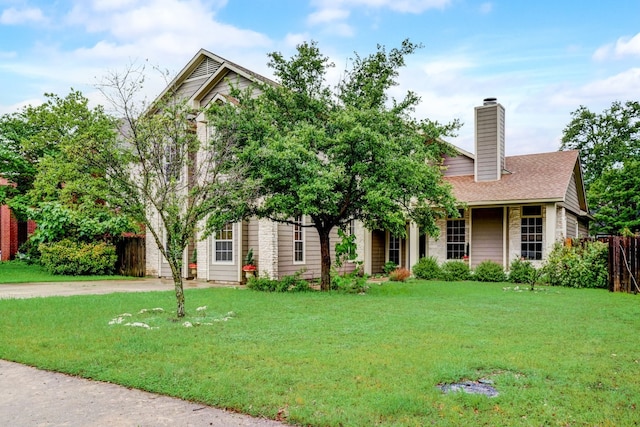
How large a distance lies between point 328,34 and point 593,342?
390 inches

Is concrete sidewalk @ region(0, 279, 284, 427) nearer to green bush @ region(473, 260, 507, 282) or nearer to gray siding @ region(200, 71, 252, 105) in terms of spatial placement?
gray siding @ region(200, 71, 252, 105)

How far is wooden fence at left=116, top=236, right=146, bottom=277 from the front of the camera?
19.2 meters

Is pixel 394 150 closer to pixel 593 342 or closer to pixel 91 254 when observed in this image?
pixel 593 342

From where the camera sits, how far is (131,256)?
63.8 ft

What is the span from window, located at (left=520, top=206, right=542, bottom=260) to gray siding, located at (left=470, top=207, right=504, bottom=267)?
776 mm

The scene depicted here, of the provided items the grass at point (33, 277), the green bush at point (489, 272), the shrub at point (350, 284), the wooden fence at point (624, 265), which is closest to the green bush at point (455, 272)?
the green bush at point (489, 272)

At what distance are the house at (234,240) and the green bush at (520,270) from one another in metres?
6.62

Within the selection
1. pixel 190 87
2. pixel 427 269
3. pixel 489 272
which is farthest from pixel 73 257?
pixel 489 272

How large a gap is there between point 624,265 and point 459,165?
757 centimetres

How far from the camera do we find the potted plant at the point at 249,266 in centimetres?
1554

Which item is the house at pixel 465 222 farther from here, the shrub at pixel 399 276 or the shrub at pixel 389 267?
the shrub at pixel 399 276

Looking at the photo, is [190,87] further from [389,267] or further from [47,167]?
[389,267]

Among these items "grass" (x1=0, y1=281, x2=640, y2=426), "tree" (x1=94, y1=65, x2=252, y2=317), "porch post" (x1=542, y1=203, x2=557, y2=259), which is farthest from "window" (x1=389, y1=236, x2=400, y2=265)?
"tree" (x1=94, y1=65, x2=252, y2=317)

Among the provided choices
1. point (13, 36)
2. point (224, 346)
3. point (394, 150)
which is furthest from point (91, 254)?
point (224, 346)
